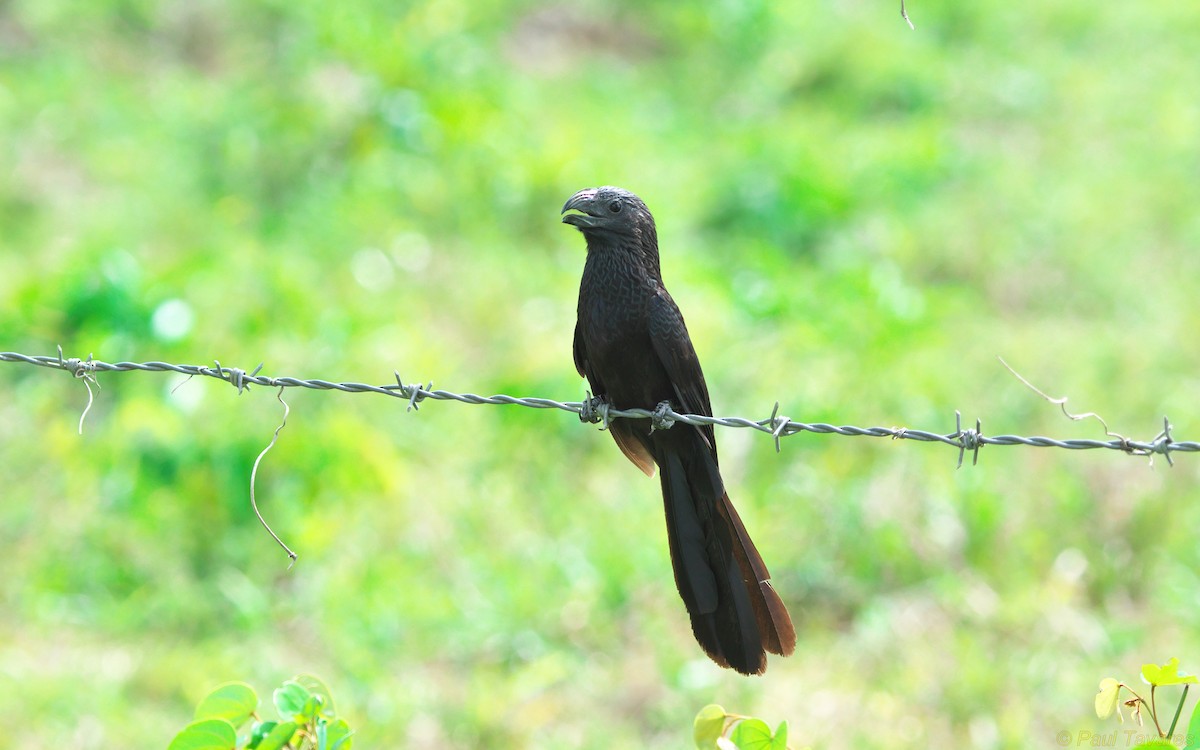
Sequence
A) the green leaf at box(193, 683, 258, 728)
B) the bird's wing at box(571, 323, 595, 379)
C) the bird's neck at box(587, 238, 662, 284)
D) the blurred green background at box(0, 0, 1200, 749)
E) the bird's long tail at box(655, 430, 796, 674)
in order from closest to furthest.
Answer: the green leaf at box(193, 683, 258, 728) → the bird's long tail at box(655, 430, 796, 674) → the bird's neck at box(587, 238, 662, 284) → the bird's wing at box(571, 323, 595, 379) → the blurred green background at box(0, 0, 1200, 749)

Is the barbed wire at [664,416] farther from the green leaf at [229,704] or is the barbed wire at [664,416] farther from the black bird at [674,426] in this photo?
the green leaf at [229,704]

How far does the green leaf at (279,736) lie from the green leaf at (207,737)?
0.21ft

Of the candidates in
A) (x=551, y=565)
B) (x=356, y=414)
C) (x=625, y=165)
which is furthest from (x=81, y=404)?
(x=625, y=165)

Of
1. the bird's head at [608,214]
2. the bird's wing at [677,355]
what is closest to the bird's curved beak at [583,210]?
the bird's head at [608,214]

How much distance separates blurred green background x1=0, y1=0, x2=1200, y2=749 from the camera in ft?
15.6

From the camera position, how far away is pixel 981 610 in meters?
5.01

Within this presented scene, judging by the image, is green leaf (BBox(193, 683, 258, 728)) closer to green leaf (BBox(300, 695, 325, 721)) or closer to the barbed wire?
green leaf (BBox(300, 695, 325, 721))

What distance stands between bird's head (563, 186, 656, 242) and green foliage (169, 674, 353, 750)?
1.48 metres

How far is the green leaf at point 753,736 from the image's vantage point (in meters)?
2.41

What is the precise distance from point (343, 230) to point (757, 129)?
3.75 metres

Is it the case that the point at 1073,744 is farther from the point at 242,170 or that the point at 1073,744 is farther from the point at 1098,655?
the point at 242,170

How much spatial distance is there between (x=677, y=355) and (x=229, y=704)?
4.72 feet

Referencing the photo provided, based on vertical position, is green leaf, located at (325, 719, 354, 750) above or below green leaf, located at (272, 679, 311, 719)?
below

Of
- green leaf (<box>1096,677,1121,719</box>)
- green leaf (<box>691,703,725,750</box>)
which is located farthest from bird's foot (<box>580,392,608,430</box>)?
green leaf (<box>1096,677,1121,719</box>)
